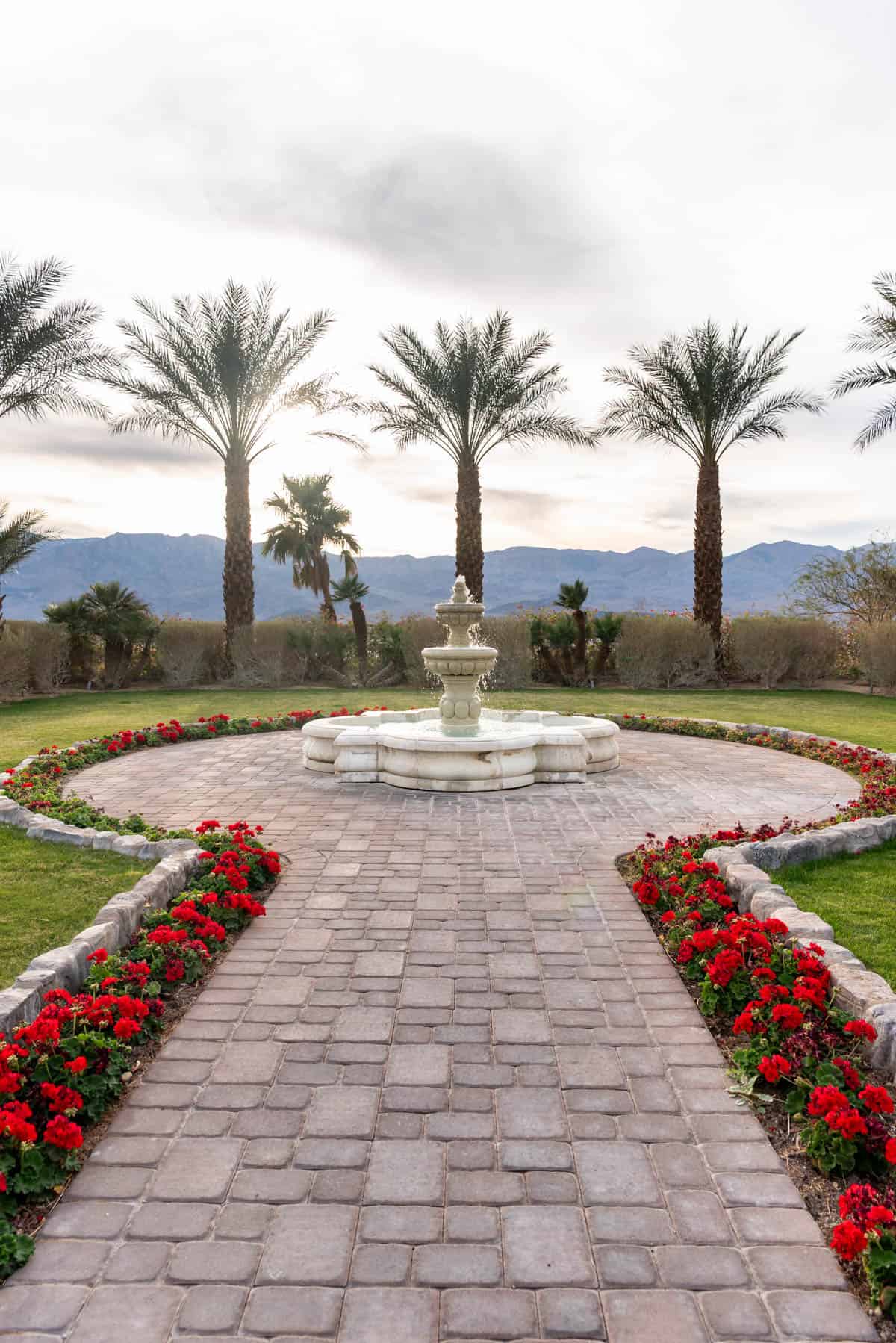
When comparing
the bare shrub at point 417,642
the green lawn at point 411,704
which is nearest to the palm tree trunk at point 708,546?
the green lawn at point 411,704

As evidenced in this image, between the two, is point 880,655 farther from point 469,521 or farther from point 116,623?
point 116,623

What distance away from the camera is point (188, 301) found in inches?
778

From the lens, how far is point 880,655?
18.1m

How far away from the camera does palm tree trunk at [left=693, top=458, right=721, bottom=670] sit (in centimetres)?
2091

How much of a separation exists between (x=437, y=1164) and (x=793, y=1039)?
1385 mm

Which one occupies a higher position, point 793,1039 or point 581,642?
point 581,642

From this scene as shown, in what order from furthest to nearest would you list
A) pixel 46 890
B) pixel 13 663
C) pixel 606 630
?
pixel 606 630 → pixel 13 663 → pixel 46 890

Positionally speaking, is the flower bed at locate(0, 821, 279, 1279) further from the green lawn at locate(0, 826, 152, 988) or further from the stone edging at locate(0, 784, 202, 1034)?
the green lawn at locate(0, 826, 152, 988)

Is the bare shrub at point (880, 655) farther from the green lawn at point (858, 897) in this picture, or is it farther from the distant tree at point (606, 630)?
the green lawn at point (858, 897)

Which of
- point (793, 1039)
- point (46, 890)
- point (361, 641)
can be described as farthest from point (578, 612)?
point (793, 1039)

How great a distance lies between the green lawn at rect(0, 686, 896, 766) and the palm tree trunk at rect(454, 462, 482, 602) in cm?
352

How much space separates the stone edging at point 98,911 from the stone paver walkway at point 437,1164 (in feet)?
1.74

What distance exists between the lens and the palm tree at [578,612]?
19.7 meters

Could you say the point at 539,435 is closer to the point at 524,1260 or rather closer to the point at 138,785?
the point at 138,785
